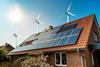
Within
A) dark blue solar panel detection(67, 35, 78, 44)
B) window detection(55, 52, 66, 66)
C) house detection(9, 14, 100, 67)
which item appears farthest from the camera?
window detection(55, 52, 66, 66)

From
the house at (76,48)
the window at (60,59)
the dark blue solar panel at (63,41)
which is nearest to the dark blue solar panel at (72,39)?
the house at (76,48)

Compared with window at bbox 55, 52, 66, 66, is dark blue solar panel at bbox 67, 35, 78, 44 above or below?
above

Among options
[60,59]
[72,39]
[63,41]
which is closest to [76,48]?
[72,39]

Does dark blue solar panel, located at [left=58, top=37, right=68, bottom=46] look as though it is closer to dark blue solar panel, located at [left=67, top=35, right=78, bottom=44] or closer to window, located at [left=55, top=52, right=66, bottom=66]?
dark blue solar panel, located at [left=67, top=35, right=78, bottom=44]

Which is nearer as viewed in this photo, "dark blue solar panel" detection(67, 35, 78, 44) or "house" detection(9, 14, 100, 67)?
"house" detection(9, 14, 100, 67)

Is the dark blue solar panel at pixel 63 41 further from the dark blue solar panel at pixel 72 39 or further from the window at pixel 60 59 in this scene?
the window at pixel 60 59

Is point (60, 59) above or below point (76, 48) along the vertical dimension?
below

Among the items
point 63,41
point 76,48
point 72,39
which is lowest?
point 76,48

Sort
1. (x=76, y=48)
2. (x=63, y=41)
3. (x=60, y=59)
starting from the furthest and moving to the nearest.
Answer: (x=60, y=59) < (x=63, y=41) < (x=76, y=48)

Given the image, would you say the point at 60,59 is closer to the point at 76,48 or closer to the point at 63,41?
the point at 63,41

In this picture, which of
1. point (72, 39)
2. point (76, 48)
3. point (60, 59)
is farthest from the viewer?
point (60, 59)

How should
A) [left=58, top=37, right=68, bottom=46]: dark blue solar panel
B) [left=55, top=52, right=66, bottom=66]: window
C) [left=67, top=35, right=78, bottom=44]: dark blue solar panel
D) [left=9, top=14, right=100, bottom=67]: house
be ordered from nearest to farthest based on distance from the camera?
[left=9, top=14, right=100, bottom=67]: house
[left=67, top=35, right=78, bottom=44]: dark blue solar panel
[left=58, top=37, right=68, bottom=46]: dark blue solar panel
[left=55, top=52, right=66, bottom=66]: window

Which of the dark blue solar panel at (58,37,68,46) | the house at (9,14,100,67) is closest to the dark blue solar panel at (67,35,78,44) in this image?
the house at (9,14,100,67)

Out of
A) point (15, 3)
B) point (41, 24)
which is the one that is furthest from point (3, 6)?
point (41, 24)
